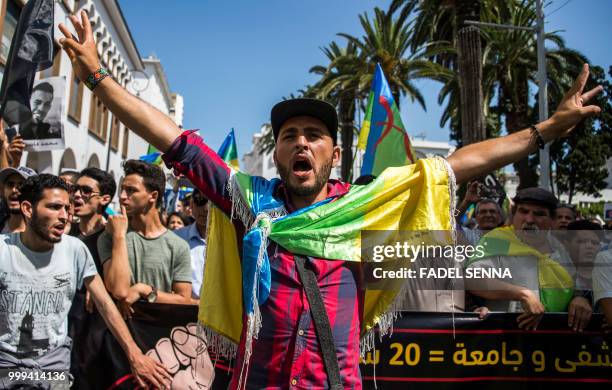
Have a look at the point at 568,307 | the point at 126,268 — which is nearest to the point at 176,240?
the point at 126,268

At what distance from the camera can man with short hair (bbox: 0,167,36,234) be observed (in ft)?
14.8

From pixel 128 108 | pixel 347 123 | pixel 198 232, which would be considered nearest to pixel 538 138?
pixel 128 108

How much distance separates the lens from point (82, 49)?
2213 millimetres

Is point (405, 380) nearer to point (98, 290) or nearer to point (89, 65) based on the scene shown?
point (98, 290)

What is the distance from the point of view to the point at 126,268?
A: 3.52m

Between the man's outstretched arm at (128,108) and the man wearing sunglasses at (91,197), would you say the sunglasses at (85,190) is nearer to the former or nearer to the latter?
the man wearing sunglasses at (91,197)

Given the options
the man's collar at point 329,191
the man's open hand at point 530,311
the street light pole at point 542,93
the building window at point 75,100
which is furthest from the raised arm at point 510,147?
the building window at point 75,100

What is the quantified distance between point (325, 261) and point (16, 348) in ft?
6.98

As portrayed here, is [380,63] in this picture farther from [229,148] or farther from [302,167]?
[302,167]

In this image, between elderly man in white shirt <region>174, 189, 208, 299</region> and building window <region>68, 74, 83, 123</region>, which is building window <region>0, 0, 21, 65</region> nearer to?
building window <region>68, 74, 83, 123</region>

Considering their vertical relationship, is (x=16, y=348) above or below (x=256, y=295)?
below

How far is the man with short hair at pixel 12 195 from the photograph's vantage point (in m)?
4.52

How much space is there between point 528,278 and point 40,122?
18.9 ft

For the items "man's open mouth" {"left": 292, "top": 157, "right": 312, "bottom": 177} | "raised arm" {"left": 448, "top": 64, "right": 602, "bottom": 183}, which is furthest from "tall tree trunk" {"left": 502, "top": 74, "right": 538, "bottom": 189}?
"man's open mouth" {"left": 292, "top": 157, "right": 312, "bottom": 177}
